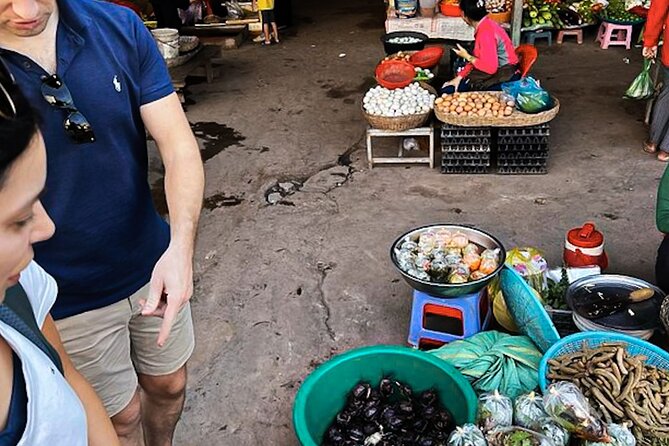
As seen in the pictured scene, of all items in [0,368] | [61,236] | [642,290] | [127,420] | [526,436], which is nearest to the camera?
[0,368]

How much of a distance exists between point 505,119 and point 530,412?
97.1 inches

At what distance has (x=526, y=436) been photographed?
81.7 inches

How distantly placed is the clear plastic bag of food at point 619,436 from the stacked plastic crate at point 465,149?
2.60m

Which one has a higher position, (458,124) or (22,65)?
(22,65)

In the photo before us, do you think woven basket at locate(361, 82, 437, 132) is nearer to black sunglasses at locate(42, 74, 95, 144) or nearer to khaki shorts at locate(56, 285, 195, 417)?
khaki shorts at locate(56, 285, 195, 417)

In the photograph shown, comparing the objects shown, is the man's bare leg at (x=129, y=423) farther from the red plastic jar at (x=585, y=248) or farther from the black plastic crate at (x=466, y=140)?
the black plastic crate at (x=466, y=140)

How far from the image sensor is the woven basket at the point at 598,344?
2.31 metres

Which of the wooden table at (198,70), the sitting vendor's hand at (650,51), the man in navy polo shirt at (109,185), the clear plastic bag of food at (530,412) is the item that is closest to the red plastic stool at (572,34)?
the sitting vendor's hand at (650,51)

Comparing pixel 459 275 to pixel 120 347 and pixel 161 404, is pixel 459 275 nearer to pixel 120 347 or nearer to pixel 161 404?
pixel 161 404

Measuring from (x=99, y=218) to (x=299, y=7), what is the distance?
29.2ft

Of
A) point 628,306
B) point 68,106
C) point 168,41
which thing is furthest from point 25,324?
point 168,41

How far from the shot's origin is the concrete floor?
9.86 ft

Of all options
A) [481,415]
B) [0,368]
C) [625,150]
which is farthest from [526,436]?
[625,150]

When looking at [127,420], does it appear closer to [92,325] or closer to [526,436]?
[92,325]
